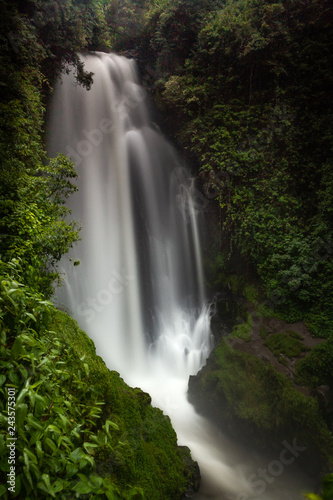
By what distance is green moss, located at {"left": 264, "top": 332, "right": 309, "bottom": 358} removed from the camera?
6199 mm

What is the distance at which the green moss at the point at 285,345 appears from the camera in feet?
20.3

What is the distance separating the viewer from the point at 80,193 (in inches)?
359

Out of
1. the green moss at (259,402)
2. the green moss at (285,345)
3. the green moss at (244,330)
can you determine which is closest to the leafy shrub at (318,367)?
the green moss at (285,345)

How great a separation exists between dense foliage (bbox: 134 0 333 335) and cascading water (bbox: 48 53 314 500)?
1.67 meters

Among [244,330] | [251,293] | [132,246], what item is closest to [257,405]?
[244,330]

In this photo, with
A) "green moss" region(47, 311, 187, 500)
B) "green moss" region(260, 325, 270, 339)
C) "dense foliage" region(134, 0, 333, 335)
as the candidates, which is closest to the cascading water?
"dense foliage" region(134, 0, 333, 335)

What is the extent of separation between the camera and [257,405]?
573 centimetres

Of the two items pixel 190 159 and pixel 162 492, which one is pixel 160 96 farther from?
pixel 162 492

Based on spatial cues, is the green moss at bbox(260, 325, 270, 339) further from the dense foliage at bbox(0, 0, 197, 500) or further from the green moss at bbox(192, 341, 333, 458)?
the dense foliage at bbox(0, 0, 197, 500)

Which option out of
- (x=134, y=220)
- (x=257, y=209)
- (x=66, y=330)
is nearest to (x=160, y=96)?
(x=134, y=220)

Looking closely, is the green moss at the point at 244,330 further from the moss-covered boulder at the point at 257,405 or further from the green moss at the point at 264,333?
the moss-covered boulder at the point at 257,405

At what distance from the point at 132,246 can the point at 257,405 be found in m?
6.17

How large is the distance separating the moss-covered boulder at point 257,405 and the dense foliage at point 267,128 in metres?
1.89

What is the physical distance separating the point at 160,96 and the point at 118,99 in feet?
6.24
